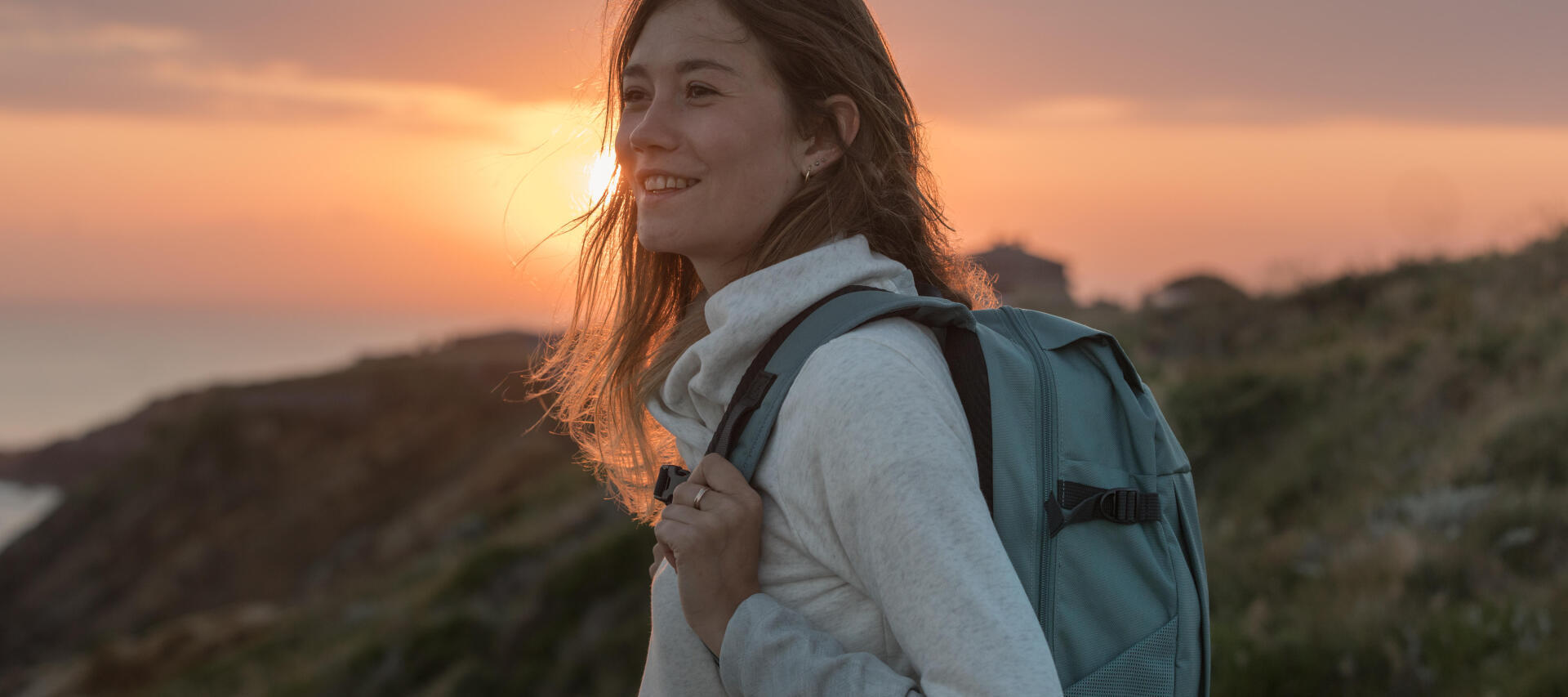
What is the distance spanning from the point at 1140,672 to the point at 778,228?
897 mm

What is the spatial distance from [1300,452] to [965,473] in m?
6.55

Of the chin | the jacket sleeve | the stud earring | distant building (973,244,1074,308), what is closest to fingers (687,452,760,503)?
the jacket sleeve

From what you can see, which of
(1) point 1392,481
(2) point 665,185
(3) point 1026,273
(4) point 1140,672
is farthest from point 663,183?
(3) point 1026,273

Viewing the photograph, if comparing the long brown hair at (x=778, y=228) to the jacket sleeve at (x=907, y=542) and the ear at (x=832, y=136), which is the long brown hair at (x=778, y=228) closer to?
the ear at (x=832, y=136)

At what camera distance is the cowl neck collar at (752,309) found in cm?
158

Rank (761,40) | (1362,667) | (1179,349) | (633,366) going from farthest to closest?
1. (1179,349)
2. (1362,667)
3. (633,366)
4. (761,40)

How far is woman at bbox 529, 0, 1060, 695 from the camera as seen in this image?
3.99ft

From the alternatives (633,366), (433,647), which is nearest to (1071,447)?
(633,366)

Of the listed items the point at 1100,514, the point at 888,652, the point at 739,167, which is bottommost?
the point at 888,652

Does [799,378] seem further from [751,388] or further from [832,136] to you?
[832,136]

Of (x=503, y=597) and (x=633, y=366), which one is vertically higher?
(x=633, y=366)

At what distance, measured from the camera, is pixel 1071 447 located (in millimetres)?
1424

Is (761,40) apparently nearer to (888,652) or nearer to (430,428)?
(888,652)

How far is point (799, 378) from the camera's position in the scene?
139cm
